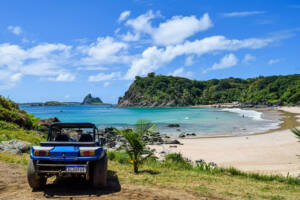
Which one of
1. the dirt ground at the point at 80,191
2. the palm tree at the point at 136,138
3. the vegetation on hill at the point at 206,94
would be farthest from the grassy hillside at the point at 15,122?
the vegetation on hill at the point at 206,94

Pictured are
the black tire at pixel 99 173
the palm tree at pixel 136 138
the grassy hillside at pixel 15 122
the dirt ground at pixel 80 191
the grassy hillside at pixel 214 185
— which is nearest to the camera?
the dirt ground at pixel 80 191

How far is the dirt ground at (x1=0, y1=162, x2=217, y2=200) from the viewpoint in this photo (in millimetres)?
5703

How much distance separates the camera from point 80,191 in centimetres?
609

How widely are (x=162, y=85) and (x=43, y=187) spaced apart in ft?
632

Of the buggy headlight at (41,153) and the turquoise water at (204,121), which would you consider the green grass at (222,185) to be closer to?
the buggy headlight at (41,153)

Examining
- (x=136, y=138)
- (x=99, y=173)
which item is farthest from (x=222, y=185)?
(x=99, y=173)

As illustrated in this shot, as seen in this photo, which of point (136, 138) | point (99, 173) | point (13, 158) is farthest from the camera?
point (13, 158)

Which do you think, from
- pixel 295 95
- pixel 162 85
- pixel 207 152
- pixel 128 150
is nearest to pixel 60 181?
pixel 128 150

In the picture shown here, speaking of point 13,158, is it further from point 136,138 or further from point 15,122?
point 15,122

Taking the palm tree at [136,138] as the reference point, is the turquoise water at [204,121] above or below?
below

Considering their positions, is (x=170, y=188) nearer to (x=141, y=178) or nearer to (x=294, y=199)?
(x=141, y=178)

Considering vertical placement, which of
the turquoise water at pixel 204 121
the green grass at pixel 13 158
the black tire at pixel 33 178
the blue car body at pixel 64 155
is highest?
the blue car body at pixel 64 155

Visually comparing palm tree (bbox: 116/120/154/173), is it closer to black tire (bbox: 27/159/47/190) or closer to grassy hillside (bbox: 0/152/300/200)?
grassy hillside (bbox: 0/152/300/200)

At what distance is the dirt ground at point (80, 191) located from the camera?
18.7 feet
